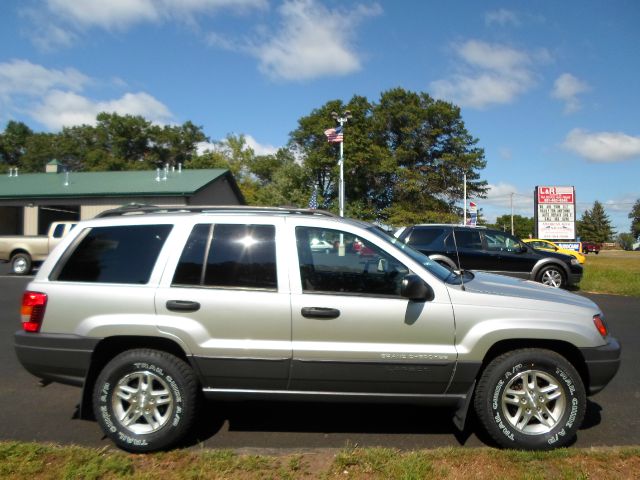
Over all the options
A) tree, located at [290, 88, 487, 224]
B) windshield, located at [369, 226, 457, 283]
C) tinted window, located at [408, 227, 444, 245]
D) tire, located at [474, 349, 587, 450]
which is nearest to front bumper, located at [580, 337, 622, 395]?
tire, located at [474, 349, 587, 450]

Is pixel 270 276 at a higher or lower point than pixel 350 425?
higher

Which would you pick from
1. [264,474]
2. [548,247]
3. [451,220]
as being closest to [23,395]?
[264,474]

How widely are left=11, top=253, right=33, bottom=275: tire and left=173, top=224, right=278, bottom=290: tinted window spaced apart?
16527 millimetres

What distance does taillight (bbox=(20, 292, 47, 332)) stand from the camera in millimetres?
3877

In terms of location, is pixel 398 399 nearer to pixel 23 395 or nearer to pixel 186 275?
pixel 186 275

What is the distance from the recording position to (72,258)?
4004 millimetres

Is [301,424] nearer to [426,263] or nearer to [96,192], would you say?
[426,263]

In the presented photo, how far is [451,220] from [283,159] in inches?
1059

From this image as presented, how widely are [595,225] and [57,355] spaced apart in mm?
128695

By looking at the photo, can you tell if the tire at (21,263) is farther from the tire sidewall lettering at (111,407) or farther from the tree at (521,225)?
the tree at (521,225)

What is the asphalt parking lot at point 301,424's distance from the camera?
4.01m

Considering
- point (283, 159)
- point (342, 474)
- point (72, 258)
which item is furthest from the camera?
point (283, 159)

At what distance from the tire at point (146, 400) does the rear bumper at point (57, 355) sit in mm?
176

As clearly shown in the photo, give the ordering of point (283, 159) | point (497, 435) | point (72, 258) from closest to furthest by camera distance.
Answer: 1. point (497, 435)
2. point (72, 258)
3. point (283, 159)
